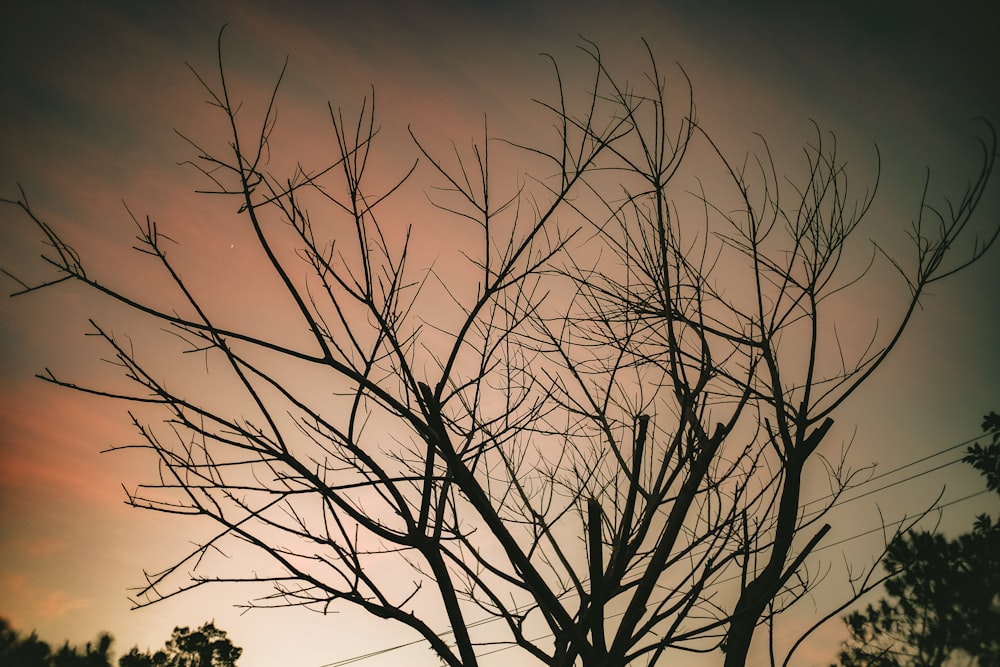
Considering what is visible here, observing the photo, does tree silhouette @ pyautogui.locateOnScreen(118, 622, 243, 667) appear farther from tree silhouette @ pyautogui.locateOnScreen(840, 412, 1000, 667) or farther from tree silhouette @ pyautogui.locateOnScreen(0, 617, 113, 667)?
tree silhouette @ pyautogui.locateOnScreen(840, 412, 1000, 667)

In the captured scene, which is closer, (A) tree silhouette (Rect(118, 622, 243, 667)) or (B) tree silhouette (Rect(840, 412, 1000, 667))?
(B) tree silhouette (Rect(840, 412, 1000, 667))

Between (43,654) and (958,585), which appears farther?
(43,654)

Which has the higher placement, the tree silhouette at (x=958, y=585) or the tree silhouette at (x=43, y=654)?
the tree silhouette at (x=43, y=654)

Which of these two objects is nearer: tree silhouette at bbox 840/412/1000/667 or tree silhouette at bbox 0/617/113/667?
tree silhouette at bbox 840/412/1000/667

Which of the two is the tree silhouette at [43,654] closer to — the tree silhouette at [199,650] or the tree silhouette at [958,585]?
the tree silhouette at [199,650]

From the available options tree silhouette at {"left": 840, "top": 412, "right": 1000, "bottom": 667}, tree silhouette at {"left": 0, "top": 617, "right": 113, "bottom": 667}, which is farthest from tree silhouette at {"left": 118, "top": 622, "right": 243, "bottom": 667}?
tree silhouette at {"left": 840, "top": 412, "right": 1000, "bottom": 667}

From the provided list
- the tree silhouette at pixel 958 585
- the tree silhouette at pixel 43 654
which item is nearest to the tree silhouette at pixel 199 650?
the tree silhouette at pixel 43 654

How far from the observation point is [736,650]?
1.92 metres

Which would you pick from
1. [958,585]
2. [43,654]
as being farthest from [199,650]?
[958,585]

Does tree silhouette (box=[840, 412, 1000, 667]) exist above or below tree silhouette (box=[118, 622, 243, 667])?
below

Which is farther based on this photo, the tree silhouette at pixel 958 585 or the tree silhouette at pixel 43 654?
the tree silhouette at pixel 43 654

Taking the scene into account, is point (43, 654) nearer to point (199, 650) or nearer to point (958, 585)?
point (199, 650)

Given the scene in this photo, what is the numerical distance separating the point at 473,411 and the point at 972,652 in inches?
480

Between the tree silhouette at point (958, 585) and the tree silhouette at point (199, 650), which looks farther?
the tree silhouette at point (199, 650)
